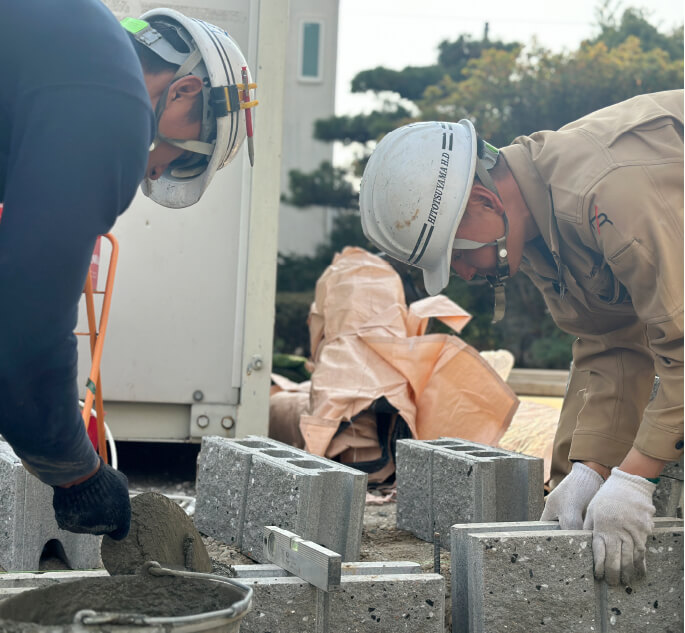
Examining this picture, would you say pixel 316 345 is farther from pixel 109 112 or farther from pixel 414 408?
pixel 109 112

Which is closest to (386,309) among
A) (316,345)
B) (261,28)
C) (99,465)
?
(316,345)

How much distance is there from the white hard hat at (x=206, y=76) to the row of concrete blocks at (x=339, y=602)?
1.20 m

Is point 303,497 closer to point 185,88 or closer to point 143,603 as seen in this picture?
point 143,603

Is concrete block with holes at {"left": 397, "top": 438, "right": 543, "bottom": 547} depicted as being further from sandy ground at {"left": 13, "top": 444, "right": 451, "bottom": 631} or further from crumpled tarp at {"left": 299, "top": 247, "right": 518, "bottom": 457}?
crumpled tarp at {"left": 299, "top": 247, "right": 518, "bottom": 457}

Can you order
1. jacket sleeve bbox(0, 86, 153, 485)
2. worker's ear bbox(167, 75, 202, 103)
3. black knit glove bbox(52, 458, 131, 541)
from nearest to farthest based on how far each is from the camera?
jacket sleeve bbox(0, 86, 153, 485), black knit glove bbox(52, 458, 131, 541), worker's ear bbox(167, 75, 202, 103)

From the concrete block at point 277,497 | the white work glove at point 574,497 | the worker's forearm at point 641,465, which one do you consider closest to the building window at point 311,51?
the concrete block at point 277,497

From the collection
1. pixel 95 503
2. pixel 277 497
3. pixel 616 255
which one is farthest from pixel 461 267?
pixel 95 503

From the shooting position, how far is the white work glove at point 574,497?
3.06 m

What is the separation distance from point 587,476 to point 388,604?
979 mm

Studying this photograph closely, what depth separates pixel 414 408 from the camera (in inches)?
235

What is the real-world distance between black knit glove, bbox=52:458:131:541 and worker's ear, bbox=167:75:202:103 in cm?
95

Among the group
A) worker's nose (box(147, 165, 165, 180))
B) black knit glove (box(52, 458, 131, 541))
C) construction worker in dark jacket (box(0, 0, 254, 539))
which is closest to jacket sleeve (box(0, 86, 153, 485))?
construction worker in dark jacket (box(0, 0, 254, 539))

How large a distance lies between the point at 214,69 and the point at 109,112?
2.30ft

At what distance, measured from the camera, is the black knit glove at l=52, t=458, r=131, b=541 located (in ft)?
7.08
